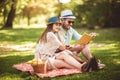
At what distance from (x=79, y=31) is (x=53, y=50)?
1761cm

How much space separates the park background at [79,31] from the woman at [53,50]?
0.58 metres

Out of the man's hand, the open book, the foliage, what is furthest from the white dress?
the foliage

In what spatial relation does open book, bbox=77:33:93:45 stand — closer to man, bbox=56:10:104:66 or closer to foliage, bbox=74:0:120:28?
man, bbox=56:10:104:66

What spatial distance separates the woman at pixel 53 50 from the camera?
7898 mm

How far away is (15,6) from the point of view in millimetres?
31719

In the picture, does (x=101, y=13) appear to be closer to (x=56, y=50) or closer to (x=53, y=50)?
(x=56, y=50)

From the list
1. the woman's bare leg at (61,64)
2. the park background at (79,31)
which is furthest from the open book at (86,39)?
the park background at (79,31)

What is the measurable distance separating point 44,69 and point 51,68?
384 mm

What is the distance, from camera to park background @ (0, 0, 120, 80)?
7953 millimetres

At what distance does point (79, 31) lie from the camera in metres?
25.6

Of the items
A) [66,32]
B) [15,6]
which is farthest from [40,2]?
[66,32]

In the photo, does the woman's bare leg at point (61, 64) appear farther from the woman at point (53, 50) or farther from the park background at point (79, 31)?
the park background at point (79, 31)

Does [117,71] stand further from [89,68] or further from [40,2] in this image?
[40,2]

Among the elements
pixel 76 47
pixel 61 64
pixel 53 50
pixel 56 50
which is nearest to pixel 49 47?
pixel 53 50
